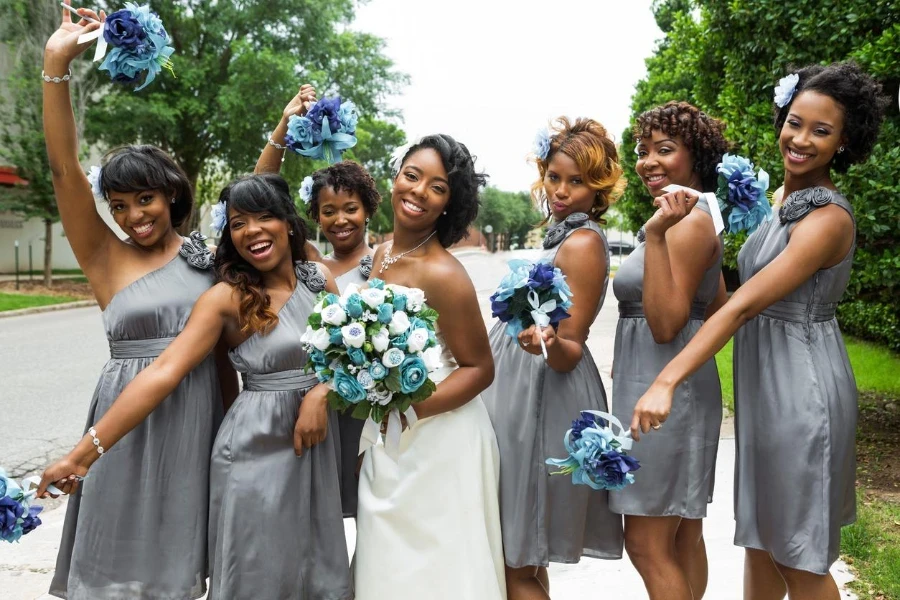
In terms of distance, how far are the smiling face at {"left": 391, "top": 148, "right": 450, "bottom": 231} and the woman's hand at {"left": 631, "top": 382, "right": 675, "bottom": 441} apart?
3.45ft

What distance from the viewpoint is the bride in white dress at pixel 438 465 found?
2988 mm

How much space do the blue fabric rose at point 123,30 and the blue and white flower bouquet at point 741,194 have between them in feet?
7.60

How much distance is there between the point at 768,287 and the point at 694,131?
0.78 meters

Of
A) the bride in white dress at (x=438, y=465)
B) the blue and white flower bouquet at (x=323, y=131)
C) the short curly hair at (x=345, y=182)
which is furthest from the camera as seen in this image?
the short curly hair at (x=345, y=182)

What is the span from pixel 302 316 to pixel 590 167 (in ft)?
4.30

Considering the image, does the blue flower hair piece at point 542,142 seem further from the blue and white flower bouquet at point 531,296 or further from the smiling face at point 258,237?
the smiling face at point 258,237

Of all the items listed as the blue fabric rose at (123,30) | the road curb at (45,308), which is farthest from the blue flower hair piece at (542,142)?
the road curb at (45,308)

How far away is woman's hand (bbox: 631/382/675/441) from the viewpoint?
8.87ft

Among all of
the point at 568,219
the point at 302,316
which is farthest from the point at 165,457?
the point at 568,219

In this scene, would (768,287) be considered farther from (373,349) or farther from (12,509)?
(12,509)

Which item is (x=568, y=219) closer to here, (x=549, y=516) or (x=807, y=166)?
(x=807, y=166)

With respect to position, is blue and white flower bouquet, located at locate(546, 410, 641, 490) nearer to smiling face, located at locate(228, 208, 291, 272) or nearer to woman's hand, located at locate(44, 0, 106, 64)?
smiling face, located at locate(228, 208, 291, 272)

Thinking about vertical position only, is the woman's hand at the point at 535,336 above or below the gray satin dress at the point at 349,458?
above

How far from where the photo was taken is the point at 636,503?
315 cm
